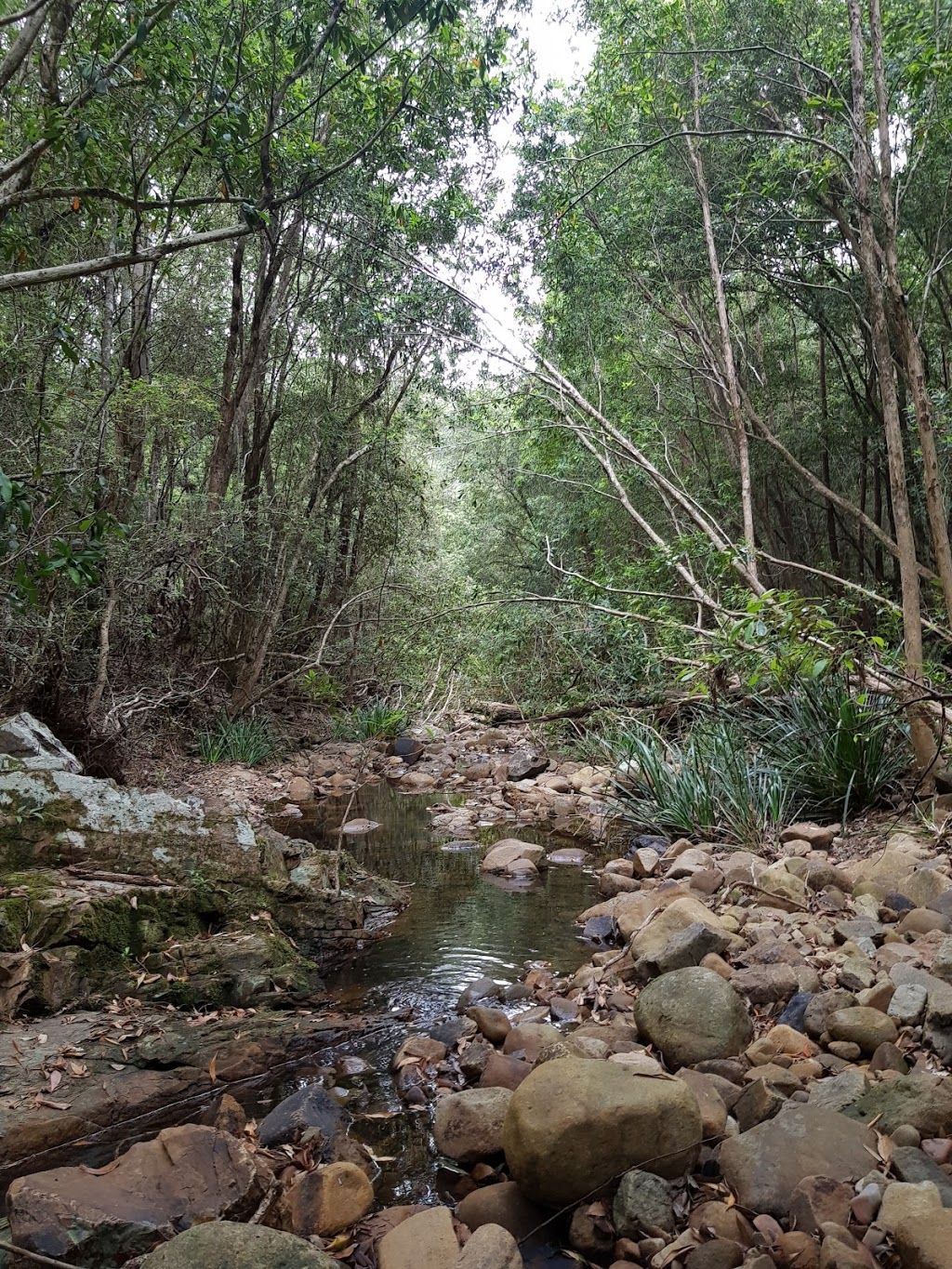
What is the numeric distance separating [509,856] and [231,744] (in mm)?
5167

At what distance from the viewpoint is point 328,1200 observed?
7.47 feet

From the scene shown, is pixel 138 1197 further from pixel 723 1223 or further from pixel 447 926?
pixel 447 926

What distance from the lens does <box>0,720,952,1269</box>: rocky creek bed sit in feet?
6.81

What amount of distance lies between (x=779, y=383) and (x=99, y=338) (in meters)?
10.6

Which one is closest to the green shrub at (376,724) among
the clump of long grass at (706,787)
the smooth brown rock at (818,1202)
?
the clump of long grass at (706,787)

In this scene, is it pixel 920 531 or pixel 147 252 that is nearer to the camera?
pixel 147 252

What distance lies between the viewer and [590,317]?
11469 millimetres

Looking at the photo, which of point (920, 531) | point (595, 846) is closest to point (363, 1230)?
point (595, 846)

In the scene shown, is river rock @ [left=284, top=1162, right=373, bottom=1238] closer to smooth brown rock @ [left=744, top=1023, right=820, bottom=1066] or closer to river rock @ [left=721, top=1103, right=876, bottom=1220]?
river rock @ [left=721, top=1103, right=876, bottom=1220]

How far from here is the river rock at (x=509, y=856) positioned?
20.4 ft

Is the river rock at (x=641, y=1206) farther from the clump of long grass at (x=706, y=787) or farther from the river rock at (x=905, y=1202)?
the clump of long grass at (x=706, y=787)

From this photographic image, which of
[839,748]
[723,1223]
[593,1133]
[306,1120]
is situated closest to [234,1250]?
[306,1120]

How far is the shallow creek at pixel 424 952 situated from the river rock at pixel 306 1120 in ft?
0.58

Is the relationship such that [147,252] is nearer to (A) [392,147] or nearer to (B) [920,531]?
(A) [392,147]
